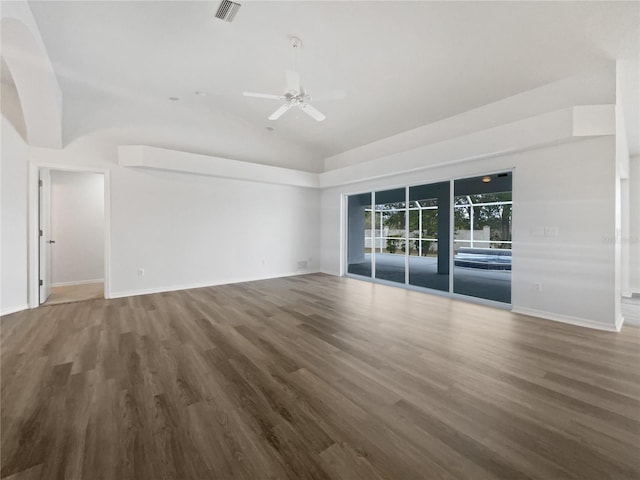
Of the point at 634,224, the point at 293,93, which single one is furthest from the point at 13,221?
the point at 634,224

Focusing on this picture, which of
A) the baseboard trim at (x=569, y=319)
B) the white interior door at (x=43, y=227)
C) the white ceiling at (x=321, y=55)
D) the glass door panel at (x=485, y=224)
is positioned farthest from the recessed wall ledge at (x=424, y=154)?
the baseboard trim at (x=569, y=319)

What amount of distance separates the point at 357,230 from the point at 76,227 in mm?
7105

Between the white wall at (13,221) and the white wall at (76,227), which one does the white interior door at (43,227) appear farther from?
the white wall at (76,227)

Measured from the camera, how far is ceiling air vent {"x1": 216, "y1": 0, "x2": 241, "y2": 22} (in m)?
3.17

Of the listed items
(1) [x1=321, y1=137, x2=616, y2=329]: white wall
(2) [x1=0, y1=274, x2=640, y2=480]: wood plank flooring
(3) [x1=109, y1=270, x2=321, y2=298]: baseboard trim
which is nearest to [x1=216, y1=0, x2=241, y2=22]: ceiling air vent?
(2) [x1=0, y1=274, x2=640, y2=480]: wood plank flooring

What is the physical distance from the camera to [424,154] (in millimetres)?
5215

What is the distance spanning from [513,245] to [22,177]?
26.2ft

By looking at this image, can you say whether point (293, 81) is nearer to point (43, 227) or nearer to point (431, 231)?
point (43, 227)

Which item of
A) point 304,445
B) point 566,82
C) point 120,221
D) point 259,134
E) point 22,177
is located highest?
point 259,134

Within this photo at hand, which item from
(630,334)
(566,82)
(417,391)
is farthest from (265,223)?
(630,334)

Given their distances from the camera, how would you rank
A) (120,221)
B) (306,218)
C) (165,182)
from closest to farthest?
(120,221) → (165,182) → (306,218)

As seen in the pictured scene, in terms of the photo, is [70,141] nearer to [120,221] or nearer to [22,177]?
[22,177]

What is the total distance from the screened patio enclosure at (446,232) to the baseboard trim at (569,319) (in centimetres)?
61

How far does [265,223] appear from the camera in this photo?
712cm
